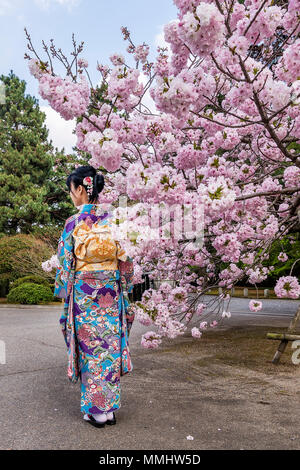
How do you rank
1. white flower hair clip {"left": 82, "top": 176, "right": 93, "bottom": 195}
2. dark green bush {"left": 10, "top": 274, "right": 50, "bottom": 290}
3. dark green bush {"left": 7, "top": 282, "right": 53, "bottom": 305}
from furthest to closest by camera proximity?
dark green bush {"left": 10, "top": 274, "right": 50, "bottom": 290}, dark green bush {"left": 7, "top": 282, "right": 53, "bottom": 305}, white flower hair clip {"left": 82, "top": 176, "right": 93, "bottom": 195}

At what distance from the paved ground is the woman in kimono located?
0.25m

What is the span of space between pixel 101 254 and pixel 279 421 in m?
1.70

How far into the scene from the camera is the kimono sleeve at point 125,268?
291 centimetres

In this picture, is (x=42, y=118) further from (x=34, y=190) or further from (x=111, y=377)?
(x=111, y=377)

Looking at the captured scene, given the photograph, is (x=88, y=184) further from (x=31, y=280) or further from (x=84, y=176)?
(x=31, y=280)

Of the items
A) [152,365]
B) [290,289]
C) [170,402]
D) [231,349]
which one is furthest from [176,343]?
[170,402]

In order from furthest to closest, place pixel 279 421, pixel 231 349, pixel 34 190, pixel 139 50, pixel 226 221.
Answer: pixel 34 190 → pixel 231 349 → pixel 139 50 → pixel 226 221 → pixel 279 421

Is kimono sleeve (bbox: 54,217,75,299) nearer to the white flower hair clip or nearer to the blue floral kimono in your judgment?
the blue floral kimono

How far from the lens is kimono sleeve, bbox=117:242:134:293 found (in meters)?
2.91

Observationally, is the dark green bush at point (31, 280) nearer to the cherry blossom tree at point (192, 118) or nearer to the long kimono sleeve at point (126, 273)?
the cherry blossom tree at point (192, 118)

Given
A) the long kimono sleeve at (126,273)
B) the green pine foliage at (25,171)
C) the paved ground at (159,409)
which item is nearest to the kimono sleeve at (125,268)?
the long kimono sleeve at (126,273)

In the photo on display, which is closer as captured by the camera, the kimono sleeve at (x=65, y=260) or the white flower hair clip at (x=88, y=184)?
the kimono sleeve at (x=65, y=260)

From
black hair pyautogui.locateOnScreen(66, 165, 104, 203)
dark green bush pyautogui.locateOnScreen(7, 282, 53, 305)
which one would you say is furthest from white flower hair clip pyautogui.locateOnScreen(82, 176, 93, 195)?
dark green bush pyautogui.locateOnScreen(7, 282, 53, 305)

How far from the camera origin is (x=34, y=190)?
67.0ft
